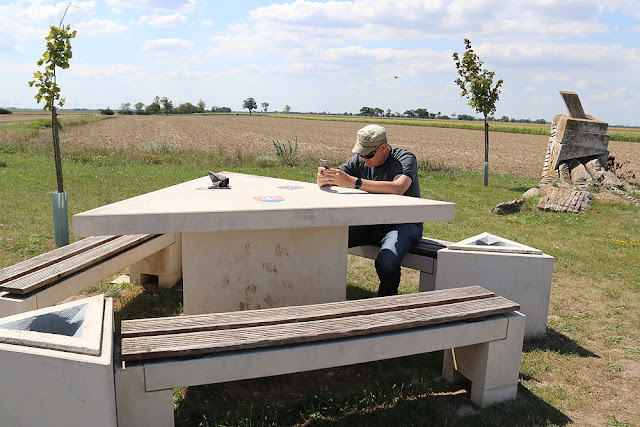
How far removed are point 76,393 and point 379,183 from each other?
2.73 meters

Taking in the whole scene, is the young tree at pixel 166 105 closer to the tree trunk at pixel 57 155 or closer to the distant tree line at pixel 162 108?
the distant tree line at pixel 162 108

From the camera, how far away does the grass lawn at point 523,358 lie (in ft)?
9.17

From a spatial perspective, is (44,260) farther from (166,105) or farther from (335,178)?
(166,105)

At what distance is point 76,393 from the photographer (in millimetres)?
1923

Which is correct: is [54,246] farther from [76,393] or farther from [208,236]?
[76,393]

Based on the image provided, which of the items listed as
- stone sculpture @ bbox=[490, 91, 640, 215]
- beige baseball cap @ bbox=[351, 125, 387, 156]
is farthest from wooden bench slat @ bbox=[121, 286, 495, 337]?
stone sculpture @ bbox=[490, 91, 640, 215]

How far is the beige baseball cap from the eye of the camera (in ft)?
13.2

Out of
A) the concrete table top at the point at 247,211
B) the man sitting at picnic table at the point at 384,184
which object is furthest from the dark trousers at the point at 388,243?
the concrete table top at the point at 247,211

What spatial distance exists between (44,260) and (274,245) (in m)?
1.72

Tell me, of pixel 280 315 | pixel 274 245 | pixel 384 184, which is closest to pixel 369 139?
pixel 384 184

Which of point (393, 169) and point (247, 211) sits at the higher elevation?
point (393, 169)

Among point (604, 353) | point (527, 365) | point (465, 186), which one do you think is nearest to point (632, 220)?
point (465, 186)

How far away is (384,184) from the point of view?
158 inches

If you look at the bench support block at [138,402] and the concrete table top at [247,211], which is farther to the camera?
the concrete table top at [247,211]
